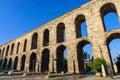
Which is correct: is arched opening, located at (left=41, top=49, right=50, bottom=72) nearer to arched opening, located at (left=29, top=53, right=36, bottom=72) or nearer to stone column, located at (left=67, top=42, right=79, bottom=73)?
arched opening, located at (left=29, top=53, right=36, bottom=72)

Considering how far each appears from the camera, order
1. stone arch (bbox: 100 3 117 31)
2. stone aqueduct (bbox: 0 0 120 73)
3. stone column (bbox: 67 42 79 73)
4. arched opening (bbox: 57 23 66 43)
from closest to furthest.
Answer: stone aqueduct (bbox: 0 0 120 73), stone arch (bbox: 100 3 117 31), stone column (bbox: 67 42 79 73), arched opening (bbox: 57 23 66 43)

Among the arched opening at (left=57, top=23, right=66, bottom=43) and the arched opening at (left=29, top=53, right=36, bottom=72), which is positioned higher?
the arched opening at (left=57, top=23, right=66, bottom=43)

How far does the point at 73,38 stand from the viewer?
26.0 metres

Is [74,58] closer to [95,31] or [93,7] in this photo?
[95,31]

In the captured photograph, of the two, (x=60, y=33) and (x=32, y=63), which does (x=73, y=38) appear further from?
(x=32, y=63)

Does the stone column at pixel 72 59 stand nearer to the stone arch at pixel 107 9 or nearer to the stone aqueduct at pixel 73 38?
the stone aqueduct at pixel 73 38

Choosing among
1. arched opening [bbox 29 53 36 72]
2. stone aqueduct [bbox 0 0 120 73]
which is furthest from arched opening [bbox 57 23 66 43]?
arched opening [bbox 29 53 36 72]

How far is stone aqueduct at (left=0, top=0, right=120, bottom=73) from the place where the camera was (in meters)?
21.6

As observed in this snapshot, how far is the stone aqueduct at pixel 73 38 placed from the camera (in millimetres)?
21578

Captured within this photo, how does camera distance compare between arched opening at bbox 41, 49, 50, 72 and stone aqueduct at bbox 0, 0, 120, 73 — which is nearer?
stone aqueduct at bbox 0, 0, 120, 73

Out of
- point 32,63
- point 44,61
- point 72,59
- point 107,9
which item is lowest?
point 32,63

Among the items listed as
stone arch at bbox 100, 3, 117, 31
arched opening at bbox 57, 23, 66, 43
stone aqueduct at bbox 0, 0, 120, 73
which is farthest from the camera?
arched opening at bbox 57, 23, 66, 43

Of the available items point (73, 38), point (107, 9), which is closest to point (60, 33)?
point (73, 38)

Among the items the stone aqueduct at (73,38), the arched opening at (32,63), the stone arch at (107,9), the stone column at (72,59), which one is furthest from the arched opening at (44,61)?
the stone arch at (107,9)
